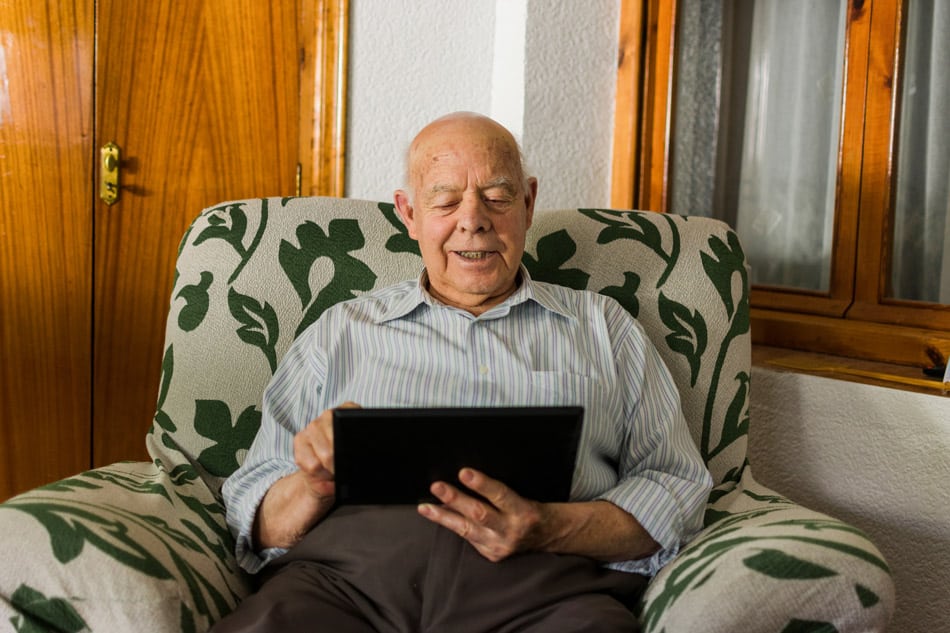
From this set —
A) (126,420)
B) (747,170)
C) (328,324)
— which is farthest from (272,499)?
(747,170)

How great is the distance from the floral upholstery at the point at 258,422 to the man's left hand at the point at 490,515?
175mm

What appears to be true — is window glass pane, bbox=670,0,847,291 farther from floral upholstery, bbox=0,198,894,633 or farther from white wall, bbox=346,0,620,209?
floral upholstery, bbox=0,198,894,633

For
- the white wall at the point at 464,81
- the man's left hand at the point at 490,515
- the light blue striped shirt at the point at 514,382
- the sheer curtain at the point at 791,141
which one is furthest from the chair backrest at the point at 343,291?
the white wall at the point at 464,81

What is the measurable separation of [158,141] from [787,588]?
75.0 inches

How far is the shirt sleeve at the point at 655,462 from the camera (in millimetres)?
1167

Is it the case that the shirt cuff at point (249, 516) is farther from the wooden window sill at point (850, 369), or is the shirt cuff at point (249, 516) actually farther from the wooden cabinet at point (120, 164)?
the wooden cabinet at point (120, 164)

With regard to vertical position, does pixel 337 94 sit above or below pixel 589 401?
above

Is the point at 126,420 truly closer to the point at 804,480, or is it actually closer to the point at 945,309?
the point at 804,480

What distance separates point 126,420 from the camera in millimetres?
2268

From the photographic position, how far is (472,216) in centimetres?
130

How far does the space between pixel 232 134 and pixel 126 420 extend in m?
0.80

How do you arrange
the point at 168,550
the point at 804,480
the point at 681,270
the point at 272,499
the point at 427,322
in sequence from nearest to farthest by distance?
the point at 168,550, the point at 272,499, the point at 427,322, the point at 681,270, the point at 804,480

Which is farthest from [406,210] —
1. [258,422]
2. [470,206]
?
[258,422]

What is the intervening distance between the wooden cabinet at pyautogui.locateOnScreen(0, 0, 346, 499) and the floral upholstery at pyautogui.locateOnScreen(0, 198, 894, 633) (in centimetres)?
82
